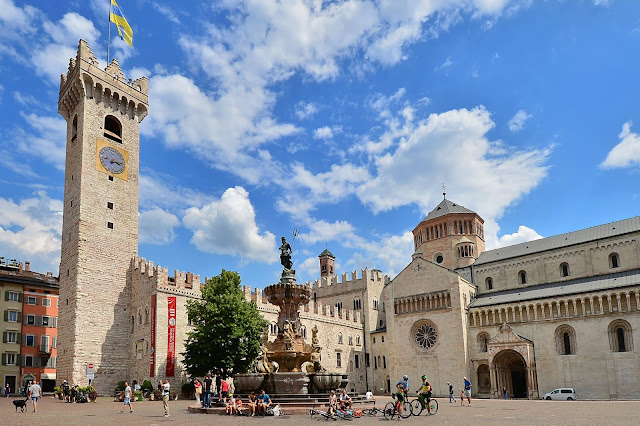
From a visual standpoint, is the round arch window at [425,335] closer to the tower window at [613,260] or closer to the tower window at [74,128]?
the tower window at [613,260]

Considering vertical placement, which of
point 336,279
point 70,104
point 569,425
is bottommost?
point 569,425

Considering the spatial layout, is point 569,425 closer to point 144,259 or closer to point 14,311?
point 144,259

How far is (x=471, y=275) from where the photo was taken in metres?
61.4

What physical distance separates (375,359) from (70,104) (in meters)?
47.0

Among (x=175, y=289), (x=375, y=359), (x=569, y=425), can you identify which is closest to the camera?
(x=569, y=425)

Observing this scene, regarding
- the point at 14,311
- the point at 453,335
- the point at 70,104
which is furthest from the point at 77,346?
the point at 453,335

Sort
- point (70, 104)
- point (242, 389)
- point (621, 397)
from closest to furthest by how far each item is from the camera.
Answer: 1. point (242, 389)
2. point (621, 397)
3. point (70, 104)

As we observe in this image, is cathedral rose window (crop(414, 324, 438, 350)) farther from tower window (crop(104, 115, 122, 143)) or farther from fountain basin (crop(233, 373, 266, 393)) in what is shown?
tower window (crop(104, 115, 122, 143))

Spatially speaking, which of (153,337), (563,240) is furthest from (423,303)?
(153,337)

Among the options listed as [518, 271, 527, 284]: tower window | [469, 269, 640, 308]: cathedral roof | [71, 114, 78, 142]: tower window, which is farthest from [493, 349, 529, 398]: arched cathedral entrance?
[71, 114, 78, 142]: tower window

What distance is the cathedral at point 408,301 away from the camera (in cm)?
4472

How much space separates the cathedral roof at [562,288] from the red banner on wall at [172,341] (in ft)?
99.7

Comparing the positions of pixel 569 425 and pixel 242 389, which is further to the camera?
pixel 242 389

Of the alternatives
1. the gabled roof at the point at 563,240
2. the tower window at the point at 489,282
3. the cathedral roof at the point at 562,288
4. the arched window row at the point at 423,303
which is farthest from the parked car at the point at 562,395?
the tower window at the point at 489,282
